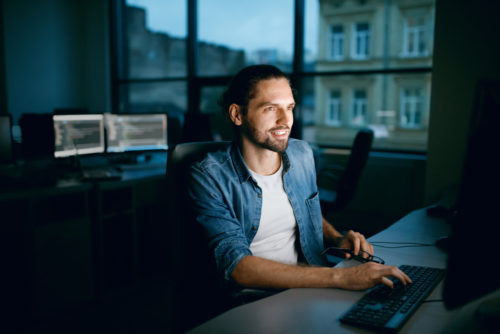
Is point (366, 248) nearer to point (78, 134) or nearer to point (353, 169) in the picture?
point (353, 169)

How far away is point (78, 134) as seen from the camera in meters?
3.18

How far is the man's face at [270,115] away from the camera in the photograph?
56.7 inches

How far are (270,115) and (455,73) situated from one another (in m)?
2.20

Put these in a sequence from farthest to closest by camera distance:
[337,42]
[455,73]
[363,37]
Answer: [337,42] → [363,37] → [455,73]

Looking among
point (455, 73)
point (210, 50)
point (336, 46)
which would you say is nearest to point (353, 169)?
point (455, 73)

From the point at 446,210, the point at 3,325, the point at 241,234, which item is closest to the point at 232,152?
the point at 241,234

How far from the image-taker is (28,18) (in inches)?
221

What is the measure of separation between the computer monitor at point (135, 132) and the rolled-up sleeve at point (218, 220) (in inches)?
89.9

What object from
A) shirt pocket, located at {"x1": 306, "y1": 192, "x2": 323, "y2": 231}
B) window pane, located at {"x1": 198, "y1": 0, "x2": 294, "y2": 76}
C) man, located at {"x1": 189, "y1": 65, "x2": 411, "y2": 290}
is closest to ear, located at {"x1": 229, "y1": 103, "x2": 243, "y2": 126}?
man, located at {"x1": 189, "y1": 65, "x2": 411, "y2": 290}

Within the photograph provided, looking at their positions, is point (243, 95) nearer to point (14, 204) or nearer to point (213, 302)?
point (213, 302)

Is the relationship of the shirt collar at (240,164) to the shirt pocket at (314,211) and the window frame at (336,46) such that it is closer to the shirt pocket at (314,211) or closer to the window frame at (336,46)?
the shirt pocket at (314,211)

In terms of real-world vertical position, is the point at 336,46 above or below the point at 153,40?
above

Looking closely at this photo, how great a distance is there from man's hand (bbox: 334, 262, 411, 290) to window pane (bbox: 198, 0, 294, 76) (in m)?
4.50

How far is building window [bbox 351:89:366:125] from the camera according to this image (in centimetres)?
1572
